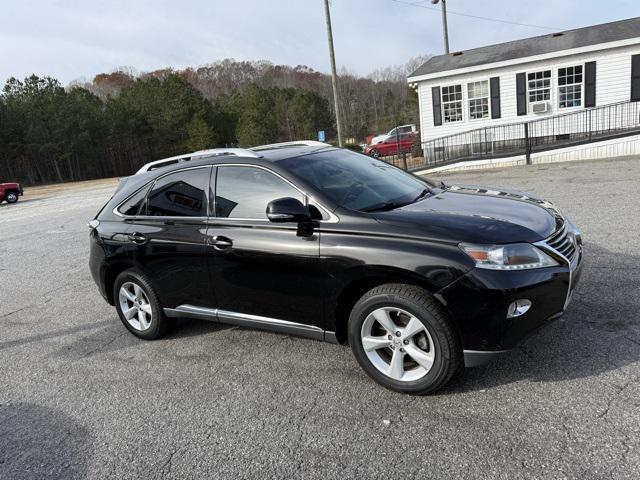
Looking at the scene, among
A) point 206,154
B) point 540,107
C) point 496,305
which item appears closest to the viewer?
point 496,305

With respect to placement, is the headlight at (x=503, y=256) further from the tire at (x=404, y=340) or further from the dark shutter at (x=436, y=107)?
the dark shutter at (x=436, y=107)

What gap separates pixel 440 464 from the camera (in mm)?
2693

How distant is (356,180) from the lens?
13.8 ft

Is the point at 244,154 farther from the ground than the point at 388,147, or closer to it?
farther from the ground

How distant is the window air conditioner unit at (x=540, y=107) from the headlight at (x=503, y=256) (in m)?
17.6

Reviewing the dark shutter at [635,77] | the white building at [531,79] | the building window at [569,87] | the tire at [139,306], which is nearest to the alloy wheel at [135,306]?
the tire at [139,306]

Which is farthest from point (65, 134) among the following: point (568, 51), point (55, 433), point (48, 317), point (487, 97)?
point (55, 433)

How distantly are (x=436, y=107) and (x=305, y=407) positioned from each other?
19.1 meters

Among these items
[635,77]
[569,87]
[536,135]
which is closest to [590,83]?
[569,87]

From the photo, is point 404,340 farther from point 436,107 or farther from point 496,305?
point 436,107

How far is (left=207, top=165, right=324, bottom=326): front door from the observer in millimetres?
3679

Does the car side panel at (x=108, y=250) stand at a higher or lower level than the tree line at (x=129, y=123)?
lower

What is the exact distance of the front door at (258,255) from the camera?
3.68 m

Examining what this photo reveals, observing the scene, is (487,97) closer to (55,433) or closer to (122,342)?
(122,342)
